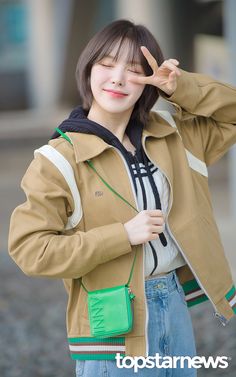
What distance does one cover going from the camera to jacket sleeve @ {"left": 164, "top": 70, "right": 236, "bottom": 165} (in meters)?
2.72

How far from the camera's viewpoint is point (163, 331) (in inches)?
99.2

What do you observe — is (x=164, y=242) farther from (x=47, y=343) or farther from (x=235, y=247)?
(x=235, y=247)

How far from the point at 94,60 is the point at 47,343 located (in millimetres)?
2523

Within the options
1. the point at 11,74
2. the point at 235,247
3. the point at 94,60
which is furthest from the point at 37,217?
the point at 11,74

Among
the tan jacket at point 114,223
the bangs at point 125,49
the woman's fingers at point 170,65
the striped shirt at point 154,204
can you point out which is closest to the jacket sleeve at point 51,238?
the tan jacket at point 114,223

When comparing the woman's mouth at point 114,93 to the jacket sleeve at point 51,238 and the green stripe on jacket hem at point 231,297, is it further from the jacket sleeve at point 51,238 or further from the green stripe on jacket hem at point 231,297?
the green stripe on jacket hem at point 231,297

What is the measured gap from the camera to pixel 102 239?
237 cm

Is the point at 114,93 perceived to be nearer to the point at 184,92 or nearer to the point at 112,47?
the point at 112,47

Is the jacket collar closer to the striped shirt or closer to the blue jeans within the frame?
the striped shirt

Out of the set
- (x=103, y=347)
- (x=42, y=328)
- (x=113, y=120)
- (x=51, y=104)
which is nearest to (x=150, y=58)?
(x=113, y=120)

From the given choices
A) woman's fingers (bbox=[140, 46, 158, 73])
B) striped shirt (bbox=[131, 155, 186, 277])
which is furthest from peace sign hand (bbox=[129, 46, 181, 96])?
striped shirt (bbox=[131, 155, 186, 277])

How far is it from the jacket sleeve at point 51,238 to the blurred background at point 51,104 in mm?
1962

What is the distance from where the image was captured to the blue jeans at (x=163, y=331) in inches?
97.7

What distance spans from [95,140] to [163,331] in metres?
0.60
